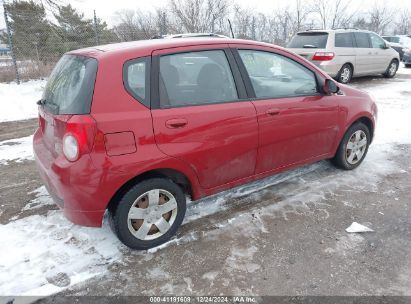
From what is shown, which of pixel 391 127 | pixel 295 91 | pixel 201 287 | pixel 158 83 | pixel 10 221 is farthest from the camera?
pixel 391 127

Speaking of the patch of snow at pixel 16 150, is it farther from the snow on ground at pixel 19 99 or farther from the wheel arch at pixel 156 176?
the wheel arch at pixel 156 176

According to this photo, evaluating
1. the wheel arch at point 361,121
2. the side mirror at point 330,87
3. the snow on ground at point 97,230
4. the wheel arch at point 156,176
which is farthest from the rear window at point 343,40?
the wheel arch at point 156,176

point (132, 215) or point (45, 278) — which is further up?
point (132, 215)

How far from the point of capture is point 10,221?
3520 millimetres

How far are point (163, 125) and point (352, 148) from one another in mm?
2825

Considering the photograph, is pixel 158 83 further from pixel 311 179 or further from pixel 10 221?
pixel 311 179

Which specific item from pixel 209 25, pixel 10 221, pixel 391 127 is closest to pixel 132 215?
pixel 10 221

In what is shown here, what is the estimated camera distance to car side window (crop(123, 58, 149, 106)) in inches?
108

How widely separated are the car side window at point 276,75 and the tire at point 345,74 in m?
7.81

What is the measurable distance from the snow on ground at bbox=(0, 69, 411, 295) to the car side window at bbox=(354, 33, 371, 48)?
7.55 m

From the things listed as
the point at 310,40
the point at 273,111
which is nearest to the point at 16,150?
the point at 273,111

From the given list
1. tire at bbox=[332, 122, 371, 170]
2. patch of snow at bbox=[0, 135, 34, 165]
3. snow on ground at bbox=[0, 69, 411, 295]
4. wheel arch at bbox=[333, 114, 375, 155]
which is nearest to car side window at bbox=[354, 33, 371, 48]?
snow on ground at bbox=[0, 69, 411, 295]

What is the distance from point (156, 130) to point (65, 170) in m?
0.76

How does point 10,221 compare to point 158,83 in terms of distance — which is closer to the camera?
point 158,83
